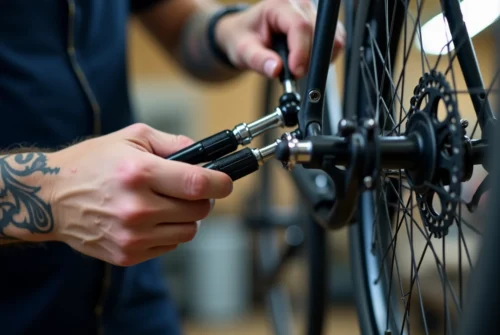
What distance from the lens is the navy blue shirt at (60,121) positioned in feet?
2.09

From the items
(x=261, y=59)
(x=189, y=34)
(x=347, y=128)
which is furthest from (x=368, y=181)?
(x=189, y=34)

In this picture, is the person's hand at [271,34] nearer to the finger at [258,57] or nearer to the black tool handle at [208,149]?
the finger at [258,57]

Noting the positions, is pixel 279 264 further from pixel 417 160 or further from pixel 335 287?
pixel 335 287

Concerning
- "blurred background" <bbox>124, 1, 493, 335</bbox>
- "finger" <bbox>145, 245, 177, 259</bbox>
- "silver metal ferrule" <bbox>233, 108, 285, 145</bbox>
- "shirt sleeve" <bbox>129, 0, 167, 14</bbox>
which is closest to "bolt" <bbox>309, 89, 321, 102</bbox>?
"silver metal ferrule" <bbox>233, 108, 285, 145</bbox>

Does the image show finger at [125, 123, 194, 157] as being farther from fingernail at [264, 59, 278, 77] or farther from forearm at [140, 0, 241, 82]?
forearm at [140, 0, 241, 82]

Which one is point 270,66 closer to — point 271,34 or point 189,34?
point 271,34

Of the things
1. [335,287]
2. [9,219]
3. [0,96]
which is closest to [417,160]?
[9,219]

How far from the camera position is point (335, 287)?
7.35 feet

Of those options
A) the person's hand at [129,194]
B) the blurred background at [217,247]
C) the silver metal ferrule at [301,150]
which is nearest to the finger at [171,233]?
the person's hand at [129,194]

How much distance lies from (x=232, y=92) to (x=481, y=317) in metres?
2.23

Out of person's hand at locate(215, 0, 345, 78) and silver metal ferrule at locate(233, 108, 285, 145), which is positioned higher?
person's hand at locate(215, 0, 345, 78)

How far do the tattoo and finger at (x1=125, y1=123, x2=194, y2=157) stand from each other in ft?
0.24

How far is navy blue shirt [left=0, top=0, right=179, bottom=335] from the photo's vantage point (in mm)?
637

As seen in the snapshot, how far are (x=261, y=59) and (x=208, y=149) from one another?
0.15 metres
